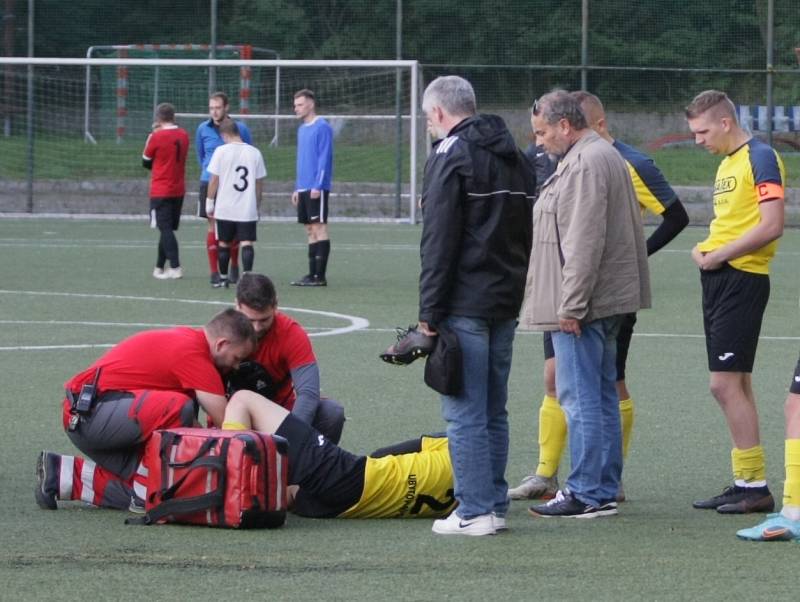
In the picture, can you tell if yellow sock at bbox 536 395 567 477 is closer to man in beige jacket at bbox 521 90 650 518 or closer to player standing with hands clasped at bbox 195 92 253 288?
man in beige jacket at bbox 521 90 650 518

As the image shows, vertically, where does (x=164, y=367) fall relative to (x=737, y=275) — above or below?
below

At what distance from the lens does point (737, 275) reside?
696 centimetres

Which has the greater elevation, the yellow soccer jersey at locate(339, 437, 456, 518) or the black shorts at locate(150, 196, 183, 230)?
the black shorts at locate(150, 196, 183, 230)

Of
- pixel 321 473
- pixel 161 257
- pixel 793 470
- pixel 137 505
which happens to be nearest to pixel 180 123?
pixel 161 257

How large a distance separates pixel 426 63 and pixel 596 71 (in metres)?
3.74

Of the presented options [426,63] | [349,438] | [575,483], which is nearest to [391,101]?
[426,63]

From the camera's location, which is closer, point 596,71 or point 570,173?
point 570,173

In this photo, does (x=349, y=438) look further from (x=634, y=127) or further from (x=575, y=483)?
(x=634, y=127)

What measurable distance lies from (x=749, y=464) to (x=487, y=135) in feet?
6.52

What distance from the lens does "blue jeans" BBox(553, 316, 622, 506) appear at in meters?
6.59

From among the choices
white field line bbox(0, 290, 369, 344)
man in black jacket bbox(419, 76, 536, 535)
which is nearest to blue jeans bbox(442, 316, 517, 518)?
man in black jacket bbox(419, 76, 536, 535)

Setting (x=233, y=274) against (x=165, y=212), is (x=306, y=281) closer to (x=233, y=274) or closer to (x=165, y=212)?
(x=233, y=274)

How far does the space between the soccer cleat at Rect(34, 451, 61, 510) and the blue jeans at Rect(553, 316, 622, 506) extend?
2227mm

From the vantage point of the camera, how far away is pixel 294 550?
6121mm
